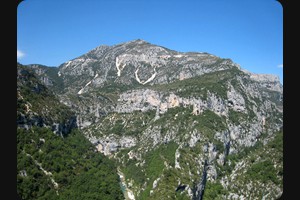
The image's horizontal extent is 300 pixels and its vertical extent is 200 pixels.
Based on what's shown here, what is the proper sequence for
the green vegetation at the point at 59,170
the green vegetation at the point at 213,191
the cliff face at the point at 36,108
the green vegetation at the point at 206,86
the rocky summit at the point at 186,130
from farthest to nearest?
1. the green vegetation at the point at 206,86
2. the green vegetation at the point at 213,191
3. the cliff face at the point at 36,108
4. the rocky summit at the point at 186,130
5. the green vegetation at the point at 59,170

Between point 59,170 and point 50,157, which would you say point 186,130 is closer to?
point 59,170

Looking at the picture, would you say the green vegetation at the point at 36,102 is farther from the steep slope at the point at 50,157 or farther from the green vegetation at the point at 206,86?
the green vegetation at the point at 206,86

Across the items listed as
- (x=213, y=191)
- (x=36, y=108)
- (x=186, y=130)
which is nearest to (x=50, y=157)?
(x=36, y=108)

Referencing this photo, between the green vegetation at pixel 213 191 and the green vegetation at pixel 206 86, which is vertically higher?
the green vegetation at pixel 206 86

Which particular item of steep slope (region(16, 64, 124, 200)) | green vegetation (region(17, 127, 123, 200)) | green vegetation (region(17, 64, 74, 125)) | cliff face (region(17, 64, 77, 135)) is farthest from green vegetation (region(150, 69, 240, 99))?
green vegetation (region(17, 64, 74, 125))

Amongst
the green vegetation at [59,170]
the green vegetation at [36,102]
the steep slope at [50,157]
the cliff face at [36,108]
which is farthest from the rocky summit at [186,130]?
the green vegetation at [59,170]

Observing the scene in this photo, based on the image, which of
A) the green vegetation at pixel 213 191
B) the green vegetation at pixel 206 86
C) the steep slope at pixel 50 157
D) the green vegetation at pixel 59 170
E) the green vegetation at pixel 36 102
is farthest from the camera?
the green vegetation at pixel 206 86
